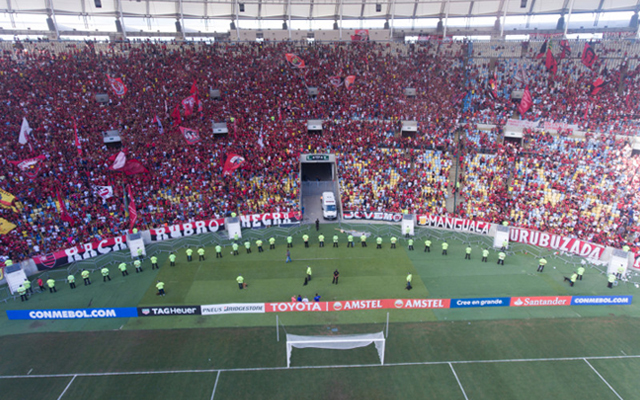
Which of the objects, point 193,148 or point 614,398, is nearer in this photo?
point 614,398

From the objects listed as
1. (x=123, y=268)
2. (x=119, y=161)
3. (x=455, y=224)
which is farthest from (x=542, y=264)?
(x=119, y=161)

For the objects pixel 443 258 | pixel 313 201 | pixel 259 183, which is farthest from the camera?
pixel 313 201

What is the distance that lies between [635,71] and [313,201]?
123 ft

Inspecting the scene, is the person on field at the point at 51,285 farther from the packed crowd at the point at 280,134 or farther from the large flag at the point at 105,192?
the large flag at the point at 105,192

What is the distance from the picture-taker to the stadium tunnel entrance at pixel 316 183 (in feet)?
124

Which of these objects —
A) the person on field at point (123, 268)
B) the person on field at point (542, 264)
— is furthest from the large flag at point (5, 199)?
the person on field at point (542, 264)

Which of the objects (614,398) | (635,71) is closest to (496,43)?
(635,71)

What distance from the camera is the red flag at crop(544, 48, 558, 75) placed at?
43.6 metres

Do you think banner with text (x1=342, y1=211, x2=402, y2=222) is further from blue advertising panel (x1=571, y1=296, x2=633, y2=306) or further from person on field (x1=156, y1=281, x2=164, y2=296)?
person on field (x1=156, y1=281, x2=164, y2=296)

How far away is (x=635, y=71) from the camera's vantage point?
142 feet

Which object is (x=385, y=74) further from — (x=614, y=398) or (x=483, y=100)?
(x=614, y=398)

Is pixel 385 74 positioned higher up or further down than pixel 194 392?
higher up

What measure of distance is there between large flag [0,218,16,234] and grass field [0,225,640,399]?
19.6 feet

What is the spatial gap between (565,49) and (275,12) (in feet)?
125
